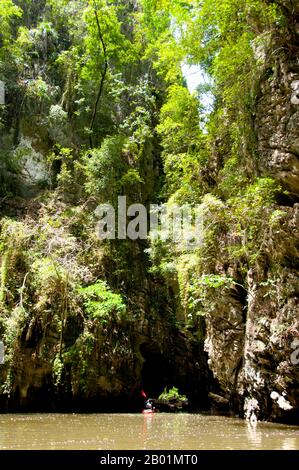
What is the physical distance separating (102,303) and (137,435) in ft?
20.3

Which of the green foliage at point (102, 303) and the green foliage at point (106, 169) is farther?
the green foliage at point (106, 169)

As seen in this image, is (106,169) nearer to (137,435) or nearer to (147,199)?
(147,199)

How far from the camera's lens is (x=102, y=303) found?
538 inches

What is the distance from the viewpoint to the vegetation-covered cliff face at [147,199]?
33.3 feet

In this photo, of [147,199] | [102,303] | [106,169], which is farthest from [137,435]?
[147,199]

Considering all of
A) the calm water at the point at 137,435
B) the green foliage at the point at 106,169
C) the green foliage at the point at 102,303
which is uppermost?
the green foliage at the point at 106,169

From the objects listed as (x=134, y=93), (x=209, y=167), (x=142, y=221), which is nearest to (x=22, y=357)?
(x=142, y=221)

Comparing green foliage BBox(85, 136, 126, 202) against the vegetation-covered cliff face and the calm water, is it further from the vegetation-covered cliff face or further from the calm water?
the calm water

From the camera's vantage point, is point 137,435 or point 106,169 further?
point 106,169

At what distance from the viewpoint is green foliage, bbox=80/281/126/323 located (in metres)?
13.6

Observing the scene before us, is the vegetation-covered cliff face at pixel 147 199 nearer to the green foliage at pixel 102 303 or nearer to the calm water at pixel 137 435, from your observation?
the green foliage at pixel 102 303

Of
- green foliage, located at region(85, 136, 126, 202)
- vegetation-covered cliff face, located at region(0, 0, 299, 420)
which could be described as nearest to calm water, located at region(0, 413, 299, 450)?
vegetation-covered cliff face, located at region(0, 0, 299, 420)

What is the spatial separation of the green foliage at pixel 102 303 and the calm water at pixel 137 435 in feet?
12.5

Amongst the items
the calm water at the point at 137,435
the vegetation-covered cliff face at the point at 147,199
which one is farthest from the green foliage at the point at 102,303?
the calm water at the point at 137,435
